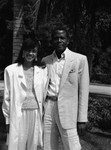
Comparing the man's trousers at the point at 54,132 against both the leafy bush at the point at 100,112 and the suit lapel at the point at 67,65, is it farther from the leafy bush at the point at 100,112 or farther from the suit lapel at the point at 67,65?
the leafy bush at the point at 100,112

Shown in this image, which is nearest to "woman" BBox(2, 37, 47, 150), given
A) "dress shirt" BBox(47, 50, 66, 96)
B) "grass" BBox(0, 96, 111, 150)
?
"dress shirt" BBox(47, 50, 66, 96)

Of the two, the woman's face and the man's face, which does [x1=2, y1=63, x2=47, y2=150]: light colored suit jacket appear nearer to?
the woman's face

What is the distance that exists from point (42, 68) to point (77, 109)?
0.65 meters

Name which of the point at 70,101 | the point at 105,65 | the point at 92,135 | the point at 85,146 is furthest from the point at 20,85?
the point at 105,65

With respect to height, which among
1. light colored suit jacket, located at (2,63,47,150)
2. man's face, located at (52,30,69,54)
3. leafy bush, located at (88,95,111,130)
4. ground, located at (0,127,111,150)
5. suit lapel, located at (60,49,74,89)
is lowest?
ground, located at (0,127,111,150)

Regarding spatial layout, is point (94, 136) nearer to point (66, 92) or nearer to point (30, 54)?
point (66, 92)

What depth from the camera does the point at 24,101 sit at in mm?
3287

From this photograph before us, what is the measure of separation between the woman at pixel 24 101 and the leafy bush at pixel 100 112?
12.1 feet

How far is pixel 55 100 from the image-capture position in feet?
10.7

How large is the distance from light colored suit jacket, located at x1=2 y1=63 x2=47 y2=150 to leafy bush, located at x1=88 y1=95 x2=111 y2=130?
3773 mm

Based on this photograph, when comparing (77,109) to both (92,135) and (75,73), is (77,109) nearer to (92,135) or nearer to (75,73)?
(75,73)

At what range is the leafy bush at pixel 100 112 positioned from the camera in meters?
6.84

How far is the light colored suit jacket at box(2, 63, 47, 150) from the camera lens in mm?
3281

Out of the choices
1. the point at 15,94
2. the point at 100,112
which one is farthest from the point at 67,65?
the point at 100,112
